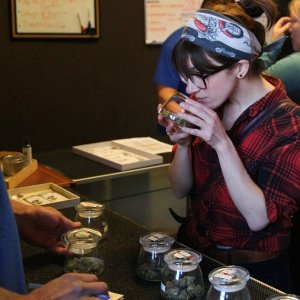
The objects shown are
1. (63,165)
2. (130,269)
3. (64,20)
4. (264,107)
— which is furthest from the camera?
(64,20)

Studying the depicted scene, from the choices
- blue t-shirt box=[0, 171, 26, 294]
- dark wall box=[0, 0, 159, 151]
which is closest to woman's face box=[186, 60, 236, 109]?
blue t-shirt box=[0, 171, 26, 294]

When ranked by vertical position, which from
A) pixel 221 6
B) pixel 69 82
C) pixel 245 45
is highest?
pixel 221 6

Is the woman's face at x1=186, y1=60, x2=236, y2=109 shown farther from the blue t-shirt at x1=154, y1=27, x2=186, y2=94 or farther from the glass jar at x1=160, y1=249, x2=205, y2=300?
the blue t-shirt at x1=154, y1=27, x2=186, y2=94

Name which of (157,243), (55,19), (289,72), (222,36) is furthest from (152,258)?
(55,19)

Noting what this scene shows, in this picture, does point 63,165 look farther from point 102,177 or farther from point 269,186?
point 269,186

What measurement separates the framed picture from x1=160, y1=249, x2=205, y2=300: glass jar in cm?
289

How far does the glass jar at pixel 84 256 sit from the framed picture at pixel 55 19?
2.70 m

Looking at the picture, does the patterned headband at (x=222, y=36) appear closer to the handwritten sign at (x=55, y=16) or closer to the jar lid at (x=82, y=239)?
the jar lid at (x=82, y=239)

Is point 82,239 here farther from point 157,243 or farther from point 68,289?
point 68,289

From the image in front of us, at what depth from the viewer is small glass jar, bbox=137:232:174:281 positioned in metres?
1.30

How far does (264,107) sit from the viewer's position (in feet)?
4.99

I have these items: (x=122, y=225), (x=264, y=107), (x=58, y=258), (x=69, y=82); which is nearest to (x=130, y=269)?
(x=58, y=258)

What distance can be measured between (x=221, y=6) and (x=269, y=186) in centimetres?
53

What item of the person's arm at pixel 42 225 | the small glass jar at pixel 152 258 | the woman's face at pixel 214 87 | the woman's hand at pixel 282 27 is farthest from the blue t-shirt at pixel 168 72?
the small glass jar at pixel 152 258
